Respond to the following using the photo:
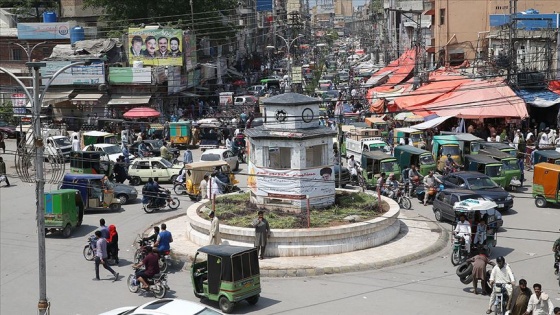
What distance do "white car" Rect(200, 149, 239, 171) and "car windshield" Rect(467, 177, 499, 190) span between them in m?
11.1

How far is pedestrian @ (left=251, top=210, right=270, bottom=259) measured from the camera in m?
20.6

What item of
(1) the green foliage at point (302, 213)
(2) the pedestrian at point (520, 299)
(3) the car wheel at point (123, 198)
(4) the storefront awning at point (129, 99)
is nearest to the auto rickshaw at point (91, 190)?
(3) the car wheel at point (123, 198)

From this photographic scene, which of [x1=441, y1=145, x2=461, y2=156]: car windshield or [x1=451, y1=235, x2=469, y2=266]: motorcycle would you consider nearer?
[x1=451, y1=235, x2=469, y2=266]: motorcycle

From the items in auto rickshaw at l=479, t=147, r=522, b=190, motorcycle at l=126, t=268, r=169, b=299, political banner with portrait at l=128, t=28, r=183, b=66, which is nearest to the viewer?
motorcycle at l=126, t=268, r=169, b=299

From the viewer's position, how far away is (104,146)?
3688cm

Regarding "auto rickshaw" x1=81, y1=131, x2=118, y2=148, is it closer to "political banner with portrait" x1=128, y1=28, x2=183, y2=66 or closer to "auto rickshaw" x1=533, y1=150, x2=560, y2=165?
"political banner with portrait" x1=128, y1=28, x2=183, y2=66

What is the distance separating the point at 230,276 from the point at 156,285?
216 cm

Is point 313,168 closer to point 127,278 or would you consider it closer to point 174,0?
point 127,278

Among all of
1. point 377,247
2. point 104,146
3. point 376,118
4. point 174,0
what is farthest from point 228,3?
point 377,247

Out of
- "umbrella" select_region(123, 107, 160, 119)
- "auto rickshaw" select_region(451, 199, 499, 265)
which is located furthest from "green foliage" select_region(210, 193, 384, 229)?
"umbrella" select_region(123, 107, 160, 119)

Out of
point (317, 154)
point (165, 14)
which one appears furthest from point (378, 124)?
point (165, 14)

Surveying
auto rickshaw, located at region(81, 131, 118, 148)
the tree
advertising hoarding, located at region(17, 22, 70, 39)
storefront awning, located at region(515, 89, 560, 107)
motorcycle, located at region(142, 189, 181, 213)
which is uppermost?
the tree

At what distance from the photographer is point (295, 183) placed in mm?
22922

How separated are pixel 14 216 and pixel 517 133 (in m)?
21.6
